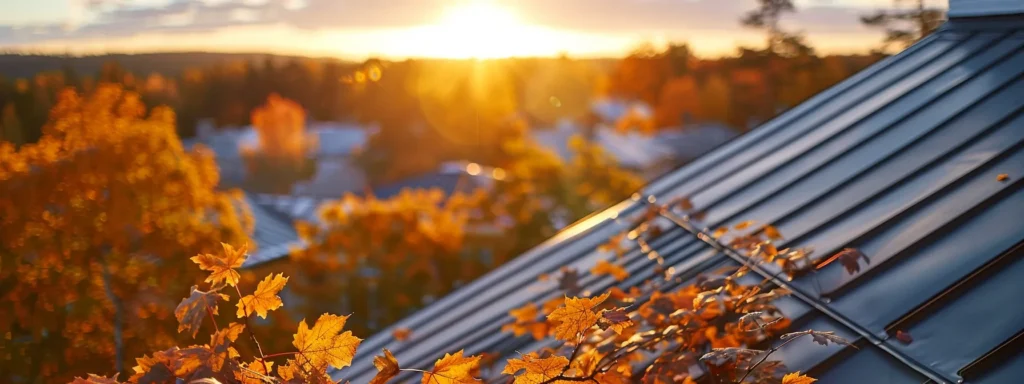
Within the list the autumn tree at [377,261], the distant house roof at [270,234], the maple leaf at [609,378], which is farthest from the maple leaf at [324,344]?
the distant house roof at [270,234]

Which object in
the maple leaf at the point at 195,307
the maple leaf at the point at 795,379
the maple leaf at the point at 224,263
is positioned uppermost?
the maple leaf at the point at 795,379

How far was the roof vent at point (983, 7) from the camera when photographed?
5504 millimetres

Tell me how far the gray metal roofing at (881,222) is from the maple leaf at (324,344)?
5.80 feet

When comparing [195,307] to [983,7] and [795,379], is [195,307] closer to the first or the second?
[795,379]

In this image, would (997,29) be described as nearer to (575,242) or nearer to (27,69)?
(575,242)

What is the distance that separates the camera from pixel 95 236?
13.9 metres

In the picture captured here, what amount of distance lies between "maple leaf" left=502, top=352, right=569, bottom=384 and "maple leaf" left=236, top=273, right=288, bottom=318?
825 millimetres

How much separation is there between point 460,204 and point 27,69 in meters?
54.3

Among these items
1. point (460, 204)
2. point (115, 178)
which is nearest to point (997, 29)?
point (115, 178)

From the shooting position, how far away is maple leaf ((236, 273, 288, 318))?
8.87ft

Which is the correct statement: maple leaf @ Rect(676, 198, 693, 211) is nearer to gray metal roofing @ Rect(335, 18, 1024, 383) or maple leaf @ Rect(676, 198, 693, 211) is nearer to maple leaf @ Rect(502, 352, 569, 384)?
gray metal roofing @ Rect(335, 18, 1024, 383)

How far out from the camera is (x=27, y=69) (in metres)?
64.6

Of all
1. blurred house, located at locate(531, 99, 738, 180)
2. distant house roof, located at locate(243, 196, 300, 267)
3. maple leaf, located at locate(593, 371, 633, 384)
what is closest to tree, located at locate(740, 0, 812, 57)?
blurred house, located at locate(531, 99, 738, 180)

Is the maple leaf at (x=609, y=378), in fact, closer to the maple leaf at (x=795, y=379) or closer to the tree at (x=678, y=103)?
the maple leaf at (x=795, y=379)
